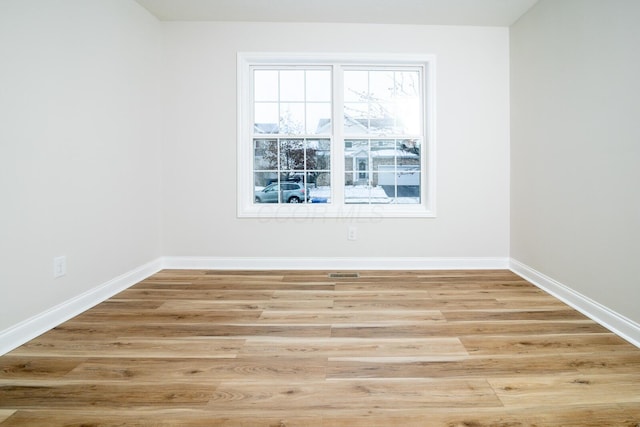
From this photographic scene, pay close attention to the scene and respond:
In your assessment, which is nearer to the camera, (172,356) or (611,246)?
(172,356)

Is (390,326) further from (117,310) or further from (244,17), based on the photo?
(244,17)

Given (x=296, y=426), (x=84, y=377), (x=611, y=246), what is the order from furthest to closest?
(x=611, y=246) → (x=84, y=377) → (x=296, y=426)

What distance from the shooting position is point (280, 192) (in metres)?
3.74

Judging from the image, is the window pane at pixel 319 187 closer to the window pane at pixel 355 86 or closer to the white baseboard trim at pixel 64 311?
the window pane at pixel 355 86

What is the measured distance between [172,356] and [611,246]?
2757mm

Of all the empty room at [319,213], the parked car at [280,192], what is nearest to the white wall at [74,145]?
the empty room at [319,213]

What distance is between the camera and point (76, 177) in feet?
8.04

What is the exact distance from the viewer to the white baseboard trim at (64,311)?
195 centimetres

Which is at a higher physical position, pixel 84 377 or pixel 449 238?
pixel 449 238

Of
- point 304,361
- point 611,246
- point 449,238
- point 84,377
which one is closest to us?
point 84,377

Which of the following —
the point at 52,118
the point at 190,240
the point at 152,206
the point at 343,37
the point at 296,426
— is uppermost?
the point at 343,37

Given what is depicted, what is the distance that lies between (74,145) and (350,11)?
102 inches

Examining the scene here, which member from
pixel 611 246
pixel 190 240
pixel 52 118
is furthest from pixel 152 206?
pixel 611 246

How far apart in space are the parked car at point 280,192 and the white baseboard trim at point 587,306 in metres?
2.30
